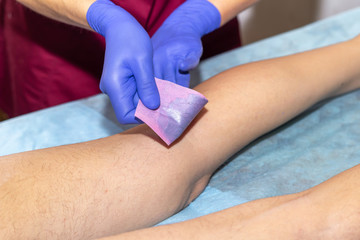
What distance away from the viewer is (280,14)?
255 cm

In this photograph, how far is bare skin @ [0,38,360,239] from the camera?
2.49 ft

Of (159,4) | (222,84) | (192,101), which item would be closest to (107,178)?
(192,101)

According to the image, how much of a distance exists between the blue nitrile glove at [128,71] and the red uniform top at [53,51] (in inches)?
12.8

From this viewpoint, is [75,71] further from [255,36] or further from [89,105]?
[255,36]

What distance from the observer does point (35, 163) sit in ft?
2.67

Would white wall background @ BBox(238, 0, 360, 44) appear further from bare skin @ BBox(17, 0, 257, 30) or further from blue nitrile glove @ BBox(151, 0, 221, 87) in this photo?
blue nitrile glove @ BBox(151, 0, 221, 87)

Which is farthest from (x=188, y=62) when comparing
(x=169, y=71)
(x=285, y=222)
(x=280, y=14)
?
(x=280, y=14)

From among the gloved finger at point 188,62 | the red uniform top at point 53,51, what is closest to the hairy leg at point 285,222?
the gloved finger at point 188,62

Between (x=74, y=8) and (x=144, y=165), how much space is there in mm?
491

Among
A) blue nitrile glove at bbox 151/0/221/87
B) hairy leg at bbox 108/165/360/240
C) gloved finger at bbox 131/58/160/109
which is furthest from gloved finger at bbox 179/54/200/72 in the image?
hairy leg at bbox 108/165/360/240

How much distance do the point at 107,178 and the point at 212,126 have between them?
269 mm

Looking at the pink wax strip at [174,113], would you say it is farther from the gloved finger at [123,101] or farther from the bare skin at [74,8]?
the bare skin at [74,8]

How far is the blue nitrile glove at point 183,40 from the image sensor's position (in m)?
1.01

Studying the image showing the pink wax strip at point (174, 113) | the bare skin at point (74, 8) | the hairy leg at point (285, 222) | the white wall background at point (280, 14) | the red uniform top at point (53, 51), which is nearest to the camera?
the hairy leg at point (285, 222)
